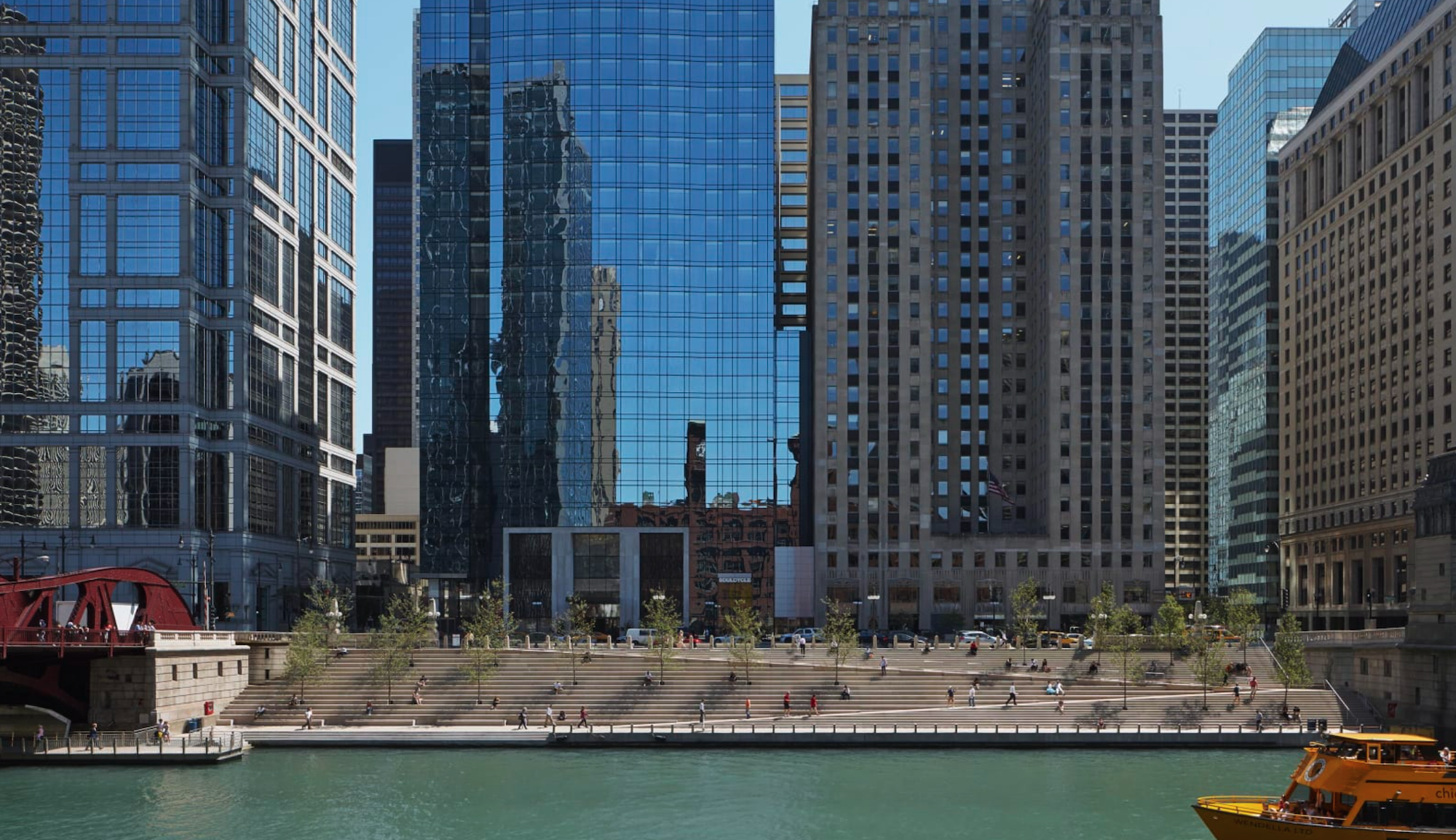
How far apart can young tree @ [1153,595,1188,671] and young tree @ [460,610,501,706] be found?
50.1m

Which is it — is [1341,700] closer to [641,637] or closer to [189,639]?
[641,637]

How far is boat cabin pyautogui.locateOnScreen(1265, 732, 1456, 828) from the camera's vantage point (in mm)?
57719

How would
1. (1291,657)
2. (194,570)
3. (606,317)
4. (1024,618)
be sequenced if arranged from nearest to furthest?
(1291,657) < (1024,618) < (194,570) < (606,317)

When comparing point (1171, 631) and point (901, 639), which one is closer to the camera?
point (1171, 631)

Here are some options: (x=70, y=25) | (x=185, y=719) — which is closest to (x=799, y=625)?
(x=185, y=719)

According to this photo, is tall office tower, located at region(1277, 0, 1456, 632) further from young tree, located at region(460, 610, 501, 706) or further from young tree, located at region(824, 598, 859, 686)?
young tree, located at region(460, 610, 501, 706)

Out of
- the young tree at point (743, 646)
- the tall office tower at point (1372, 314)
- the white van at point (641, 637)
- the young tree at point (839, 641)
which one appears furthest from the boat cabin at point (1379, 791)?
the tall office tower at point (1372, 314)

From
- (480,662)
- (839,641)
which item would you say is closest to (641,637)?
(839,641)

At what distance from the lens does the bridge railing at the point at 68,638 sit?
8425 centimetres

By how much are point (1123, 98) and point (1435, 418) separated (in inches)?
2003

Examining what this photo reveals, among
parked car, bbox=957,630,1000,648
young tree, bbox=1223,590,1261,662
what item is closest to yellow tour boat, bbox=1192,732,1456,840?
young tree, bbox=1223,590,1261,662

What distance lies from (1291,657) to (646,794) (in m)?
54.1

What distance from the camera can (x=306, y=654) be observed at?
3984 inches

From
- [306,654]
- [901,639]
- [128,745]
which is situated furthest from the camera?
[901,639]
